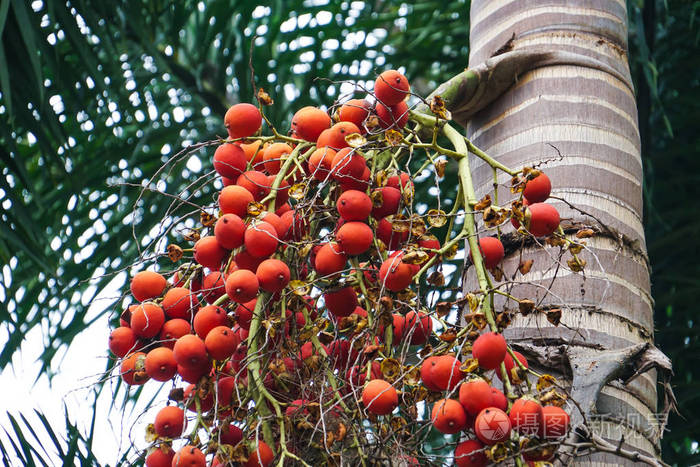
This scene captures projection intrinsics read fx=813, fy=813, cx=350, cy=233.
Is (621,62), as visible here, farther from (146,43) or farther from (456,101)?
(146,43)

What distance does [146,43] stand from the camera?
1.81m

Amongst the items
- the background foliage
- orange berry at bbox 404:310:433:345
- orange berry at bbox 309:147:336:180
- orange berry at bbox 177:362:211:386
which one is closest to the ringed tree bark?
orange berry at bbox 404:310:433:345

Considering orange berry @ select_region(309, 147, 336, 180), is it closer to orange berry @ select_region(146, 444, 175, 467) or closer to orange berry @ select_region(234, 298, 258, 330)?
orange berry @ select_region(234, 298, 258, 330)

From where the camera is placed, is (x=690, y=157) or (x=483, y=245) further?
(x=690, y=157)

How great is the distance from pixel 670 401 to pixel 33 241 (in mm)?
1145

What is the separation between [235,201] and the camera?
0.87 metres

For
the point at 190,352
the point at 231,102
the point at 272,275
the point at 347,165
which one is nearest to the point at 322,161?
the point at 347,165

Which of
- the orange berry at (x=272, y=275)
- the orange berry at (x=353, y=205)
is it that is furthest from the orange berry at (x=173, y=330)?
the orange berry at (x=353, y=205)

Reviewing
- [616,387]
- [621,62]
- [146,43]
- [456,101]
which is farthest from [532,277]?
[146,43]

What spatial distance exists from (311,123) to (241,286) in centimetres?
24

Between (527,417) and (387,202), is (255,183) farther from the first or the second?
(527,417)

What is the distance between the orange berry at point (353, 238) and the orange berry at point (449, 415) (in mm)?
180

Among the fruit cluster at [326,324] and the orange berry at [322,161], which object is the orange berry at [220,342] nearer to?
the fruit cluster at [326,324]

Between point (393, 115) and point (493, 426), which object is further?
point (393, 115)
